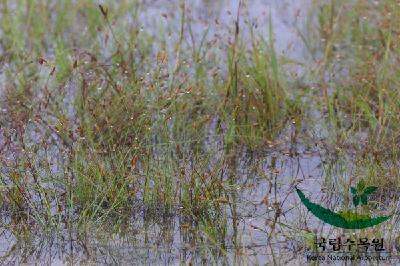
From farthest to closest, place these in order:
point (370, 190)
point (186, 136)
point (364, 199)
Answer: point (186, 136)
point (370, 190)
point (364, 199)

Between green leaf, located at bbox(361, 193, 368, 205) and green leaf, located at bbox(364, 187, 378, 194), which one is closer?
green leaf, located at bbox(361, 193, 368, 205)

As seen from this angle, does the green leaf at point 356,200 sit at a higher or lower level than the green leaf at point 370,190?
lower

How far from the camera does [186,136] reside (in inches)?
185

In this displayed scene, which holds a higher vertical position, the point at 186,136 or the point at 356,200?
the point at 186,136

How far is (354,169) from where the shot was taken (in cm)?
432

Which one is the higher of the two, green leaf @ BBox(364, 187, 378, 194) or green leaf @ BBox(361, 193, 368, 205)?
green leaf @ BBox(364, 187, 378, 194)

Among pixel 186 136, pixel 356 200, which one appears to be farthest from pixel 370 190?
pixel 186 136

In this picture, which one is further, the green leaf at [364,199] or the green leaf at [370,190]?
the green leaf at [370,190]

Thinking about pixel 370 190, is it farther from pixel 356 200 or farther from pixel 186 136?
pixel 186 136

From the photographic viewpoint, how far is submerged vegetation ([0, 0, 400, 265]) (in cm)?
364

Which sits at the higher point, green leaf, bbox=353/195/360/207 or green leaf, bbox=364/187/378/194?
green leaf, bbox=364/187/378/194

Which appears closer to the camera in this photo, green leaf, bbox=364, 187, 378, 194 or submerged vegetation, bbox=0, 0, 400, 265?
submerged vegetation, bbox=0, 0, 400, 265

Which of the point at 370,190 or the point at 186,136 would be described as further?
the point at 186,136

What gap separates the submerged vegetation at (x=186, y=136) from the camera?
12.0 feet
